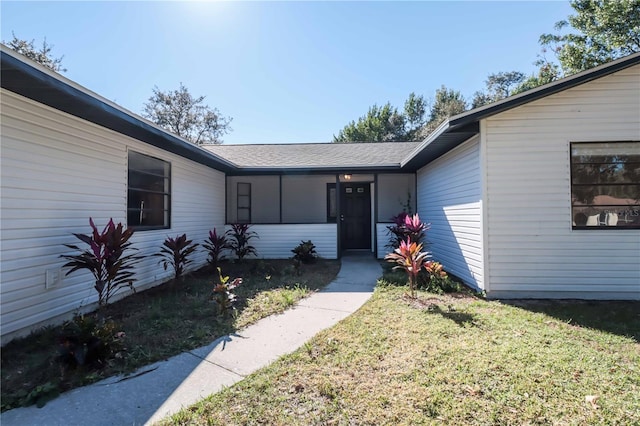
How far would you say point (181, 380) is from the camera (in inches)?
98.2

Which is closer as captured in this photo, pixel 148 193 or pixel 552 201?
pixel 552 201

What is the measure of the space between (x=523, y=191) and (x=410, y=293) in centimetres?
247

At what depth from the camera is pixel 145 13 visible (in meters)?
6.25

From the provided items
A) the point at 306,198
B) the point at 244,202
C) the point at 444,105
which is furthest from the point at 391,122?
the point at 244,202

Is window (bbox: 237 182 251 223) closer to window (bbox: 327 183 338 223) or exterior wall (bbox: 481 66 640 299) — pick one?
window (bbox: 327 183 338 223)

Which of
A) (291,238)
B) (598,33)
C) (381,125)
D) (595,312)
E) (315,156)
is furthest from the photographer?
(381,125)

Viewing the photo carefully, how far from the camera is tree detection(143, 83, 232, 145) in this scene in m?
25.1

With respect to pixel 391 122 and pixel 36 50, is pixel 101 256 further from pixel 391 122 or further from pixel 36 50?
pixel 391 122

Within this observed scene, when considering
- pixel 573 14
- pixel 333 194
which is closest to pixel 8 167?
pixel 333 194

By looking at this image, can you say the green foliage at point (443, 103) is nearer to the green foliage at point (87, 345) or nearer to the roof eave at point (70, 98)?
the roof eave at point (70, 98)

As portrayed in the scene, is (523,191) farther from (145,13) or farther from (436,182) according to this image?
(145,13)

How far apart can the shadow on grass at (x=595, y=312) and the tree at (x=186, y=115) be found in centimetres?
2486

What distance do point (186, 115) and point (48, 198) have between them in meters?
25.1

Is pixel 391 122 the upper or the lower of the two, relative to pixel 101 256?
upper
